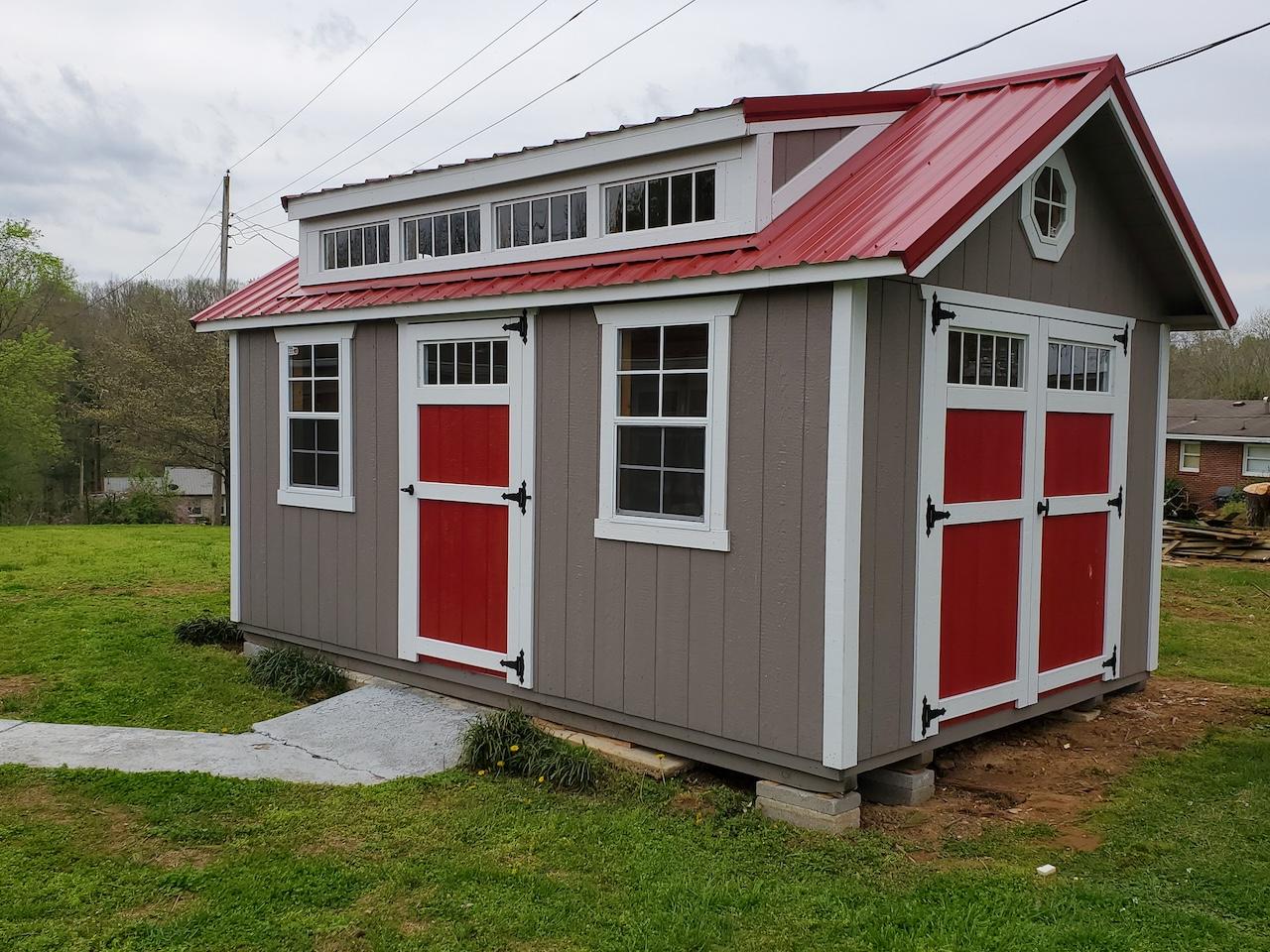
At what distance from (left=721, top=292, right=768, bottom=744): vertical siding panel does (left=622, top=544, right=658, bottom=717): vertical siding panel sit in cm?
51

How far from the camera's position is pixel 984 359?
5.97 metres

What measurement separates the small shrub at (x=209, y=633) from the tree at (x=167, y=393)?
56.2 ft

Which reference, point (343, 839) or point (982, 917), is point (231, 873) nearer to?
point (343, 839)

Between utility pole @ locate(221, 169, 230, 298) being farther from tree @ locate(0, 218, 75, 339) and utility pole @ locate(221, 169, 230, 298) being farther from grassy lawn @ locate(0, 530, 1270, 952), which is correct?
grassy lawn @ locate(0, 530, 1270, 952)

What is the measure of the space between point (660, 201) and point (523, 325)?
111cm

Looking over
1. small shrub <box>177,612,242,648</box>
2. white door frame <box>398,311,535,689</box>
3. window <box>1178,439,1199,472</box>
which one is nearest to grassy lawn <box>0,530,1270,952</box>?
white door frame <box>398,311,535,689</box>

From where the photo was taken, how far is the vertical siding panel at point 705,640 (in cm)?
563

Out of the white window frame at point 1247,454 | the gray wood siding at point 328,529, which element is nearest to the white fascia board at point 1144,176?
the gray wood siding at point 328,529

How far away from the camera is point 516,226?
7016mm

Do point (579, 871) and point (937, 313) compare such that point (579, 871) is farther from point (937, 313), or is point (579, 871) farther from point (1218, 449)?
point (1218, 449)

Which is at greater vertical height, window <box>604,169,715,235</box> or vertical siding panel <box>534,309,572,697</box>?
window <box>604,169,715,235</box>

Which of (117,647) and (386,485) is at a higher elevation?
(386,485)

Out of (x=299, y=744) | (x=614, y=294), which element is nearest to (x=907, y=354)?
(x=614, y=294)

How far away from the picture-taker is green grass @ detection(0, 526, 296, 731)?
7.34 meters
